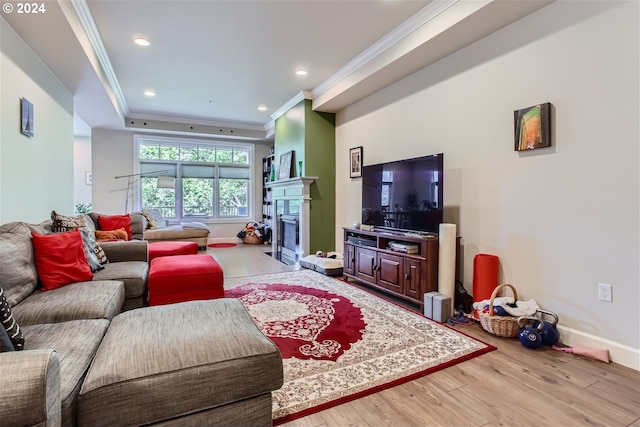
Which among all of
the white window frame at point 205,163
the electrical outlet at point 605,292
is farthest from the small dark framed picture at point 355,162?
the white window frame at point 205,163

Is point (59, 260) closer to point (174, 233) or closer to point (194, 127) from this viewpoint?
point (174, 233)

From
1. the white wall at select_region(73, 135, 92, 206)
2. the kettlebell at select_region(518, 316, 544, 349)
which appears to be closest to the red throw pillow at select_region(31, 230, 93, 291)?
the kettlebell at select_region(518, 316, 544, 349)

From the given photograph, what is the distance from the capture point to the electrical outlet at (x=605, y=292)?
7.25 feet

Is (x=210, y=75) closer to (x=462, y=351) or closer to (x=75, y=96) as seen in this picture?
(x=75, y=96)

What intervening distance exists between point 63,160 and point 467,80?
15.8 ft

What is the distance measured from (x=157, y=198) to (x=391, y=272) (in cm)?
620

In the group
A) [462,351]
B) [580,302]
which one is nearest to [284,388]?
[462,351]

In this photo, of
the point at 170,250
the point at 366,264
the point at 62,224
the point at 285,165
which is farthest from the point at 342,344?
the point at 285,165

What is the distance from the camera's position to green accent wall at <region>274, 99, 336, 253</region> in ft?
17.6

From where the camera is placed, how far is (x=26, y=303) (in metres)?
1.86

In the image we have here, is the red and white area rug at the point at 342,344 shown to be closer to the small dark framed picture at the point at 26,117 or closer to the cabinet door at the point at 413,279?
the cabinet door at the point at 413,279

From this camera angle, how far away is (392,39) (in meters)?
3.45

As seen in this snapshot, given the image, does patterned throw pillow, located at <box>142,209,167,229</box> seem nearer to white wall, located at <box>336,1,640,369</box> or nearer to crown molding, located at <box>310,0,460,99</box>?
crown molding, located at <box>310,0,460,99</box>

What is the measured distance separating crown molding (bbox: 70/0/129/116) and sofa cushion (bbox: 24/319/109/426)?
263cm
